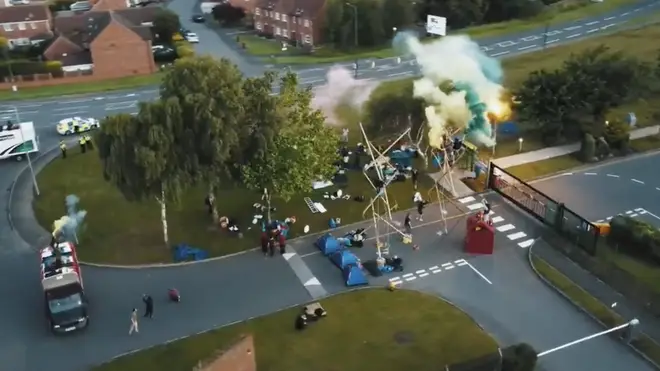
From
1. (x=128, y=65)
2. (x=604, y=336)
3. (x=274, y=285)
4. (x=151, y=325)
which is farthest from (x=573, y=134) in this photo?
(x=128, y=65)

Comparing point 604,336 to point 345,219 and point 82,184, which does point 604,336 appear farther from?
point 82,184

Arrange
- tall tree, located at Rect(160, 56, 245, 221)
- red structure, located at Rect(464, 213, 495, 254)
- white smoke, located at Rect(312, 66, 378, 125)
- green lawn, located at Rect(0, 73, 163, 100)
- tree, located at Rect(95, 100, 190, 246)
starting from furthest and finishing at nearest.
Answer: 1. green lawn, located at Rect(0, 73, 163, 100)
2. white smoke, located at Rect(312, 66, 378, 125)
3. red structure, located at Rect(464, 213, 495, 254)
4. tall tree, located at Rect(160, 56, 245, 221)
5. tree, located at Rect(95, 100, 190, 246)

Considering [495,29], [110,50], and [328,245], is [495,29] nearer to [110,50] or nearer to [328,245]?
[110,50]

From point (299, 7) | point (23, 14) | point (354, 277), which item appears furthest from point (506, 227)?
point (23, 14)

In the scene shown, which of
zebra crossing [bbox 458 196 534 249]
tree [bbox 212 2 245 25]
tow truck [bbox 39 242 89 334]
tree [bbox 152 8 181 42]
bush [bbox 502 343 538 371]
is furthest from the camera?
tree [bbox 212 2 245 25]

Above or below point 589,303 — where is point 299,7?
above

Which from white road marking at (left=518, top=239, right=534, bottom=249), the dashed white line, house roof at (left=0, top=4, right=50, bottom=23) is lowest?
white road marking at (left=518, top=239, right=534, bottom=249)

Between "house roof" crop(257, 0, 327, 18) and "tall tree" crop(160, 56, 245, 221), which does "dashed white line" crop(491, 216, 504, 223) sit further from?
"house roof" crop(257, 0, 327, 18)

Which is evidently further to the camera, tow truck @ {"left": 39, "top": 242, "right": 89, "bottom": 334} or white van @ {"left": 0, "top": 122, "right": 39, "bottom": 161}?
white van @ {"left": 0, "top": 122, "right": 39, "bottom": 161}

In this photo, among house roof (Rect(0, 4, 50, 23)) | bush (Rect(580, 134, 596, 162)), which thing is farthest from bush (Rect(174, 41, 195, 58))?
bush (Rect(580, 134, 596, 162))
